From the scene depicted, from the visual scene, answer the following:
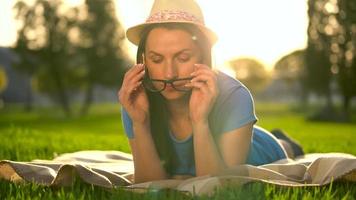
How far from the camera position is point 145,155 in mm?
4836

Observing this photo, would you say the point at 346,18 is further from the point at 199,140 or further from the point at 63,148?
the point at 199,140

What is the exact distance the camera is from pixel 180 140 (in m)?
5.07

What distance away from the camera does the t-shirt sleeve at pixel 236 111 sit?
4551mm

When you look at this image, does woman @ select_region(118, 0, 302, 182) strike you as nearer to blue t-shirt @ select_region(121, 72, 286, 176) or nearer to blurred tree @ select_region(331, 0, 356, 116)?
blue t-shirt @ select_region(121, 72, 286, 176)

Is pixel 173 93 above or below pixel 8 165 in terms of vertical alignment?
above

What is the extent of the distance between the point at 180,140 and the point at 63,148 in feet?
15.1

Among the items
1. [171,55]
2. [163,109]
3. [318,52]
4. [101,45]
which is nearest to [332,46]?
[318,52]

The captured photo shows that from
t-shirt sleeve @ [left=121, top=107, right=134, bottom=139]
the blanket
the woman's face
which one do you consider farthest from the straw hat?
the blanket

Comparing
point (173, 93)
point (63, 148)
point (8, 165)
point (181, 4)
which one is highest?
point (181, 4)

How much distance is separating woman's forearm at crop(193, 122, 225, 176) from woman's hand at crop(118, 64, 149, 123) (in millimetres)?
557

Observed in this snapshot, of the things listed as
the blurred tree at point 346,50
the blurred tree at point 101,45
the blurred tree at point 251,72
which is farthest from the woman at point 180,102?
the blurred tree at point 251,72

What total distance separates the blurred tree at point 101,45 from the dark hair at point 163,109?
164 feet

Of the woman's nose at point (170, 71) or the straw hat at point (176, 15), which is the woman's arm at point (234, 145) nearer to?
the woman's nose at point (170, 71)

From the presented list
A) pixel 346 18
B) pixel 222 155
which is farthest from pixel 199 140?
pixel 346 18
